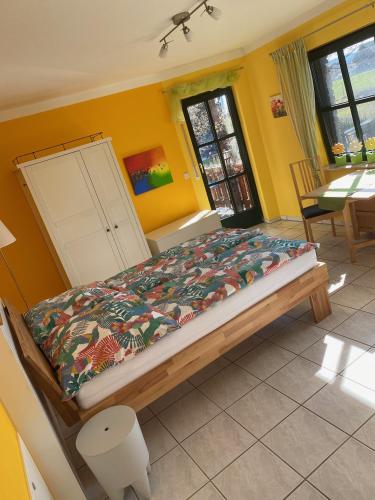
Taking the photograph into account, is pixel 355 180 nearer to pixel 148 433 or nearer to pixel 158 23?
pixel 158 23

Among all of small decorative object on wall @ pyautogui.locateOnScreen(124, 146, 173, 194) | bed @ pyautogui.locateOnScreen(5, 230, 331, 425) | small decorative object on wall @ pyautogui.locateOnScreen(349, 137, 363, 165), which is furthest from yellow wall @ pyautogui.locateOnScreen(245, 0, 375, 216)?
bed @ pyautogui.locateOnScreen(5, 230, 331, 425)

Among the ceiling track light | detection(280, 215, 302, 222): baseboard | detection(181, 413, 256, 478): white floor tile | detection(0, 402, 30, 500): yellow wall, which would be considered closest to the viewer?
detection(0, 402, 30, 500): yellow wall

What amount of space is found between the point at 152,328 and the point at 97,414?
54 cm

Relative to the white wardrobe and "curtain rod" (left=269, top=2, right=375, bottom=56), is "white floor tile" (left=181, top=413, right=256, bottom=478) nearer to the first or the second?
the white wardrobe

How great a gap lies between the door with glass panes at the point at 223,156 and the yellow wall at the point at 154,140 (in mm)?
133

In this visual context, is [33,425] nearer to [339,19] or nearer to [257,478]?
[257,478]

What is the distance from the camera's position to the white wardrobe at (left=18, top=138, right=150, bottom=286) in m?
3.94

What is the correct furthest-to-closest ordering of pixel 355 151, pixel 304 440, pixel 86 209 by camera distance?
pixel 355 151
pixel 86 209
pixel 304 440

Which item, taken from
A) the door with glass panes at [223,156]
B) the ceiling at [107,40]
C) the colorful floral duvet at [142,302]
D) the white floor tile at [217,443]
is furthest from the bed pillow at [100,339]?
the door with glass panes at [223,156]

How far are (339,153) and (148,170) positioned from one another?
7.69 feet

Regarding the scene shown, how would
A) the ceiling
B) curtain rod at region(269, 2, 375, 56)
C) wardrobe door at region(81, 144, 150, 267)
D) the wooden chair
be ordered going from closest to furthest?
the ceiling, curtain rod at region(269, 2, 375, 56), the wooden chair, wardrobe door at region(81, 144, 150, 267)

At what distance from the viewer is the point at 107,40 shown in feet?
9.69

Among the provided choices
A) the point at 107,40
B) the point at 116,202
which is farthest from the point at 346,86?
the point at 116,202

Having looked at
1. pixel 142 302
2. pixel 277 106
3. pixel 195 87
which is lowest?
pixel 142 302
